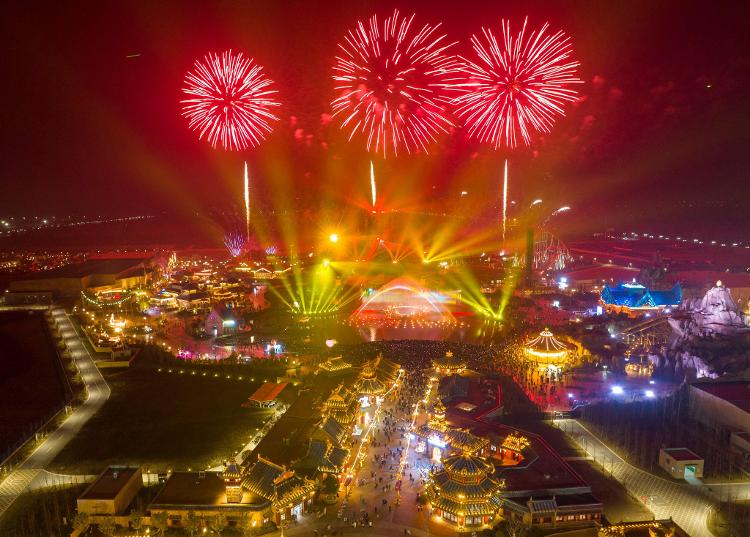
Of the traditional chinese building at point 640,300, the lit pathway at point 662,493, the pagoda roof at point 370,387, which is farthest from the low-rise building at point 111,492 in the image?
the traditional chinese building at point 640,300

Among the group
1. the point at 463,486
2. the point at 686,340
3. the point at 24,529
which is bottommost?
the point at 24,529

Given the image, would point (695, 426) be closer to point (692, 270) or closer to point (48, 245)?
point (692, 270)

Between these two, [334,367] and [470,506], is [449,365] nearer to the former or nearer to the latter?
[334,367]

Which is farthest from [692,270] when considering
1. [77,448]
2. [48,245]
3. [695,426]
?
[48,245]

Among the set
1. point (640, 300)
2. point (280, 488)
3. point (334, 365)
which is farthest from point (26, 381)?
point (640, 300)

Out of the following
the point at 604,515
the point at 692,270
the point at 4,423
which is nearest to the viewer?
the point at 604,515

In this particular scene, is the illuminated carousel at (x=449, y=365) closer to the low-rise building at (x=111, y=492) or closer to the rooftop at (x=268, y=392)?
the rooftop at (x=268, y=392)
